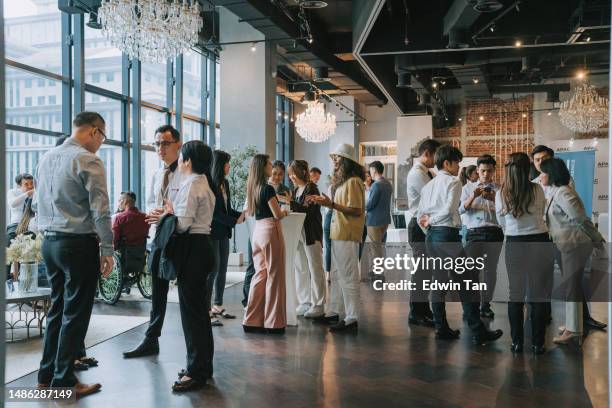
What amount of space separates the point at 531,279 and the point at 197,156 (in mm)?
2693

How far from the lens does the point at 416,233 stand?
5.56m

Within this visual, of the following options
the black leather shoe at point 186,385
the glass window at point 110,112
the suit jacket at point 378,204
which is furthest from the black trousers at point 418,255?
the glass window at point 110,112

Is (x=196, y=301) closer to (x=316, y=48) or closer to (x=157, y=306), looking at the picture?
(x=157, y=306)

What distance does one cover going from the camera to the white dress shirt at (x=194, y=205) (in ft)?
11.5

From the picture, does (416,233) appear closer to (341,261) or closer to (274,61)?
(341,261)

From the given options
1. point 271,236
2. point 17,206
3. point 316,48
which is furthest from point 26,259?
point 316,48

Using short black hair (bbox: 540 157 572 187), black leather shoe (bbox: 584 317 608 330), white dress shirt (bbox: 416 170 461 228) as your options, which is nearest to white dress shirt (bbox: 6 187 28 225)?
white dress shirt (bbox: 416 170 461 228)

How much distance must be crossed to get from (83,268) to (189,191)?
30.3 inches

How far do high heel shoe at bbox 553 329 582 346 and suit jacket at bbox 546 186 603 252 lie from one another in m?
0.75

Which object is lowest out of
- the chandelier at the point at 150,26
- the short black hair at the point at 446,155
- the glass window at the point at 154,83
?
the short black hair at the point at 446,155

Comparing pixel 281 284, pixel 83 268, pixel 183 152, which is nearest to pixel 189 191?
pixel 183 152

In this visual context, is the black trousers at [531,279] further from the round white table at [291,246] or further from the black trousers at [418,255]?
the round white table at [291,246]

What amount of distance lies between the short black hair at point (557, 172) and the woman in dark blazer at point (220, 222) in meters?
2.62

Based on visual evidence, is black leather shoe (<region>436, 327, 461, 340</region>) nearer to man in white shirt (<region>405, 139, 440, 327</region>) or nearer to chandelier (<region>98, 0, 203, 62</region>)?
man in white shirt (<region>405, 139, 440, 327</region>)
